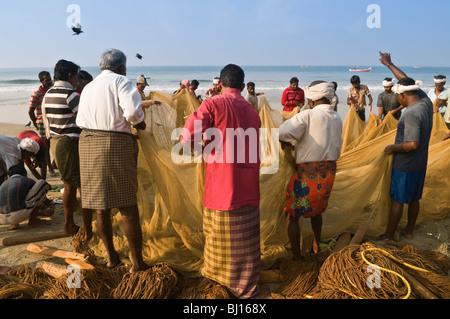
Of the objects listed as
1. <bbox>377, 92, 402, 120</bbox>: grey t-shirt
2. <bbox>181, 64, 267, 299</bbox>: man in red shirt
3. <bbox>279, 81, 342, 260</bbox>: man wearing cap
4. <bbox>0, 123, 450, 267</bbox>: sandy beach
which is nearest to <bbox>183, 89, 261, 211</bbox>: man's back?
<bbox>181, 64, 267, 299</bbox>: man in red shirt

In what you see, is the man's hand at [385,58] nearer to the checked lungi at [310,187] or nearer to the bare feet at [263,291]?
the checked lungi at [310,187]

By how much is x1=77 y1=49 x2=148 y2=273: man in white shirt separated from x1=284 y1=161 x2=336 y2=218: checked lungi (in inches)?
54.3

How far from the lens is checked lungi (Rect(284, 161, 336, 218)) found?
9.34ft

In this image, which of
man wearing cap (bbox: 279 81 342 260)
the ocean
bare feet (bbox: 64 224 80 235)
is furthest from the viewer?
the ocean

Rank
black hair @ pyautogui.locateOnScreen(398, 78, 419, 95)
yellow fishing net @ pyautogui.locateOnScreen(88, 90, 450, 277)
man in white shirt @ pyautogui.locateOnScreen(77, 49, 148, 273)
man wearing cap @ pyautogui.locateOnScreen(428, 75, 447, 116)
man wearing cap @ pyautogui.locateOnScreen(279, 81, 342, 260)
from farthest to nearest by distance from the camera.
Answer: man wearing cap @ pyautogui.locateOnScreen(428, 75, 447, 116), black hair @ pyautogui.locateOnScreen(398, 78, 419, 95), yellow fishing net @ pyautogui.locateOnScreen(88, 90, 450, 277), man wearing cap @ pyautogui.locateOnScreen(279, 81, 342, 260), man in white shirt @ pyautogui.locateOnScreen(77, 49, 148, 273)

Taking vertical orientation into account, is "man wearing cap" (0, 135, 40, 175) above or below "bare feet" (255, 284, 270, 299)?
above

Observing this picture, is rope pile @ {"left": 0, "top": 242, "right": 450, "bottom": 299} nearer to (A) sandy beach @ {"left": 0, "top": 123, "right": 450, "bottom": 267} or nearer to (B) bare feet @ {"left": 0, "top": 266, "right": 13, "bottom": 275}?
(B) bare feet @ {"left": 0, "top": 266, "right": 13, "bottom": 275}

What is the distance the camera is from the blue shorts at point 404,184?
137 inches

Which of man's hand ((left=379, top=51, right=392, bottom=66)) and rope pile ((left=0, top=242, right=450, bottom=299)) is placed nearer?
rope pile ((left=0, top=242, right=450, bottom=299))

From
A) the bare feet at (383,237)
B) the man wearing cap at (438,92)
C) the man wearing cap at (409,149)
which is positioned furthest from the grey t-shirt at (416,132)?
the man wearing cap at (438,92)

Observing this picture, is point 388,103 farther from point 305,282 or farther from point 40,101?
point 40,101

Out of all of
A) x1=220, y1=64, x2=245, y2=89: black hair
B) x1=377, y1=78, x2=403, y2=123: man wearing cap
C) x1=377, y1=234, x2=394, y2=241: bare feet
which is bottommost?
x1=377, y1=234, x2=394, y2=241: bare feet
